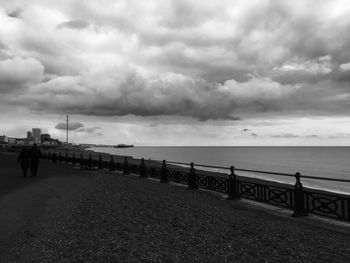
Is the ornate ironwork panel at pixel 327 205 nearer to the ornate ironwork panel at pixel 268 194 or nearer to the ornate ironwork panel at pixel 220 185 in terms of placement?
the ornate ironwork panel at pixel 268 194

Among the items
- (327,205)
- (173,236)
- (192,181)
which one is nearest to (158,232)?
(173,236)

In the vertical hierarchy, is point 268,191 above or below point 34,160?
below

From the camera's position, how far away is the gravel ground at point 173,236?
632cm

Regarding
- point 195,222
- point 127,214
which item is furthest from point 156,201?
point 195,222

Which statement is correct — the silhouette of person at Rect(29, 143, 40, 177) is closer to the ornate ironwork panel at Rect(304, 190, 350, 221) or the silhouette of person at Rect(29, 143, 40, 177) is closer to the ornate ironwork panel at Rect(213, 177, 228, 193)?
the ornate ironwork panel at Rect(213, 177, 228, 193)

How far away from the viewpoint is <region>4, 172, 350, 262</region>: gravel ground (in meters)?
6.32

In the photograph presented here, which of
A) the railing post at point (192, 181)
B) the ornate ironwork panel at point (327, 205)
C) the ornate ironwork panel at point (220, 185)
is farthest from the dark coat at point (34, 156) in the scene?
the ornate ironwork panel at point (327, 205)

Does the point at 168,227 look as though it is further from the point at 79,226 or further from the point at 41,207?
the point at 41,207

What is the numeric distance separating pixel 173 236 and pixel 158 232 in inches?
19.8

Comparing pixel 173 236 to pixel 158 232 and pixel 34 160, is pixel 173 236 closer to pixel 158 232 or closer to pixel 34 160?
pixel 158 232

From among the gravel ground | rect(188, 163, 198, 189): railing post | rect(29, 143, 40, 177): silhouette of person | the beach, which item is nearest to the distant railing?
rect(188, 163, 198, 189): railing post

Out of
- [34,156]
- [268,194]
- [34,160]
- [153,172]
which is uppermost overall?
[34,156]

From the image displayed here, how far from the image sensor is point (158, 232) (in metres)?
7.99

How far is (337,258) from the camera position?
646 cm
